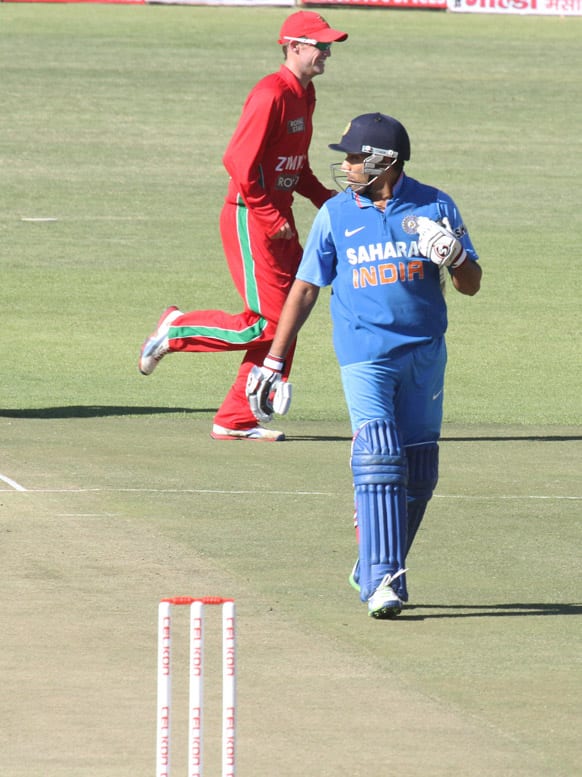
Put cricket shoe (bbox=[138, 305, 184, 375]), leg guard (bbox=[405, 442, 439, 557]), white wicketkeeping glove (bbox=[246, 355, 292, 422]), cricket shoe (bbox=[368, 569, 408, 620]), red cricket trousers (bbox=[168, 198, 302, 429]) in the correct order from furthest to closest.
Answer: cricket shoe (bbox=[138, 305, 184, 375]) → red cricket trousers (bbox=[168, 198, 302, 429]) → white wicketkeeping glove (bbox=[246, 355, 292, 422]) → leg guard (bbox=[405, 442, 439, 557]) → cricket shoe (bbox=[368, 569, 408, 620])

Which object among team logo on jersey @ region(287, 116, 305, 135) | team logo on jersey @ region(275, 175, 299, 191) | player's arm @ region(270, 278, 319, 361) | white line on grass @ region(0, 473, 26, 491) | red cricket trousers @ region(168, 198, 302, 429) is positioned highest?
player's arm @ region(270, 278, 319, 361)

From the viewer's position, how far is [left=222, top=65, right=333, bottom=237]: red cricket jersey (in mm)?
11953

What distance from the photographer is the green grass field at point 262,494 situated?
6.41 metres

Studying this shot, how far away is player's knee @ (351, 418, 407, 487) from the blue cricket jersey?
0.93ft

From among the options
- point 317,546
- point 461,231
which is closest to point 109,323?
point 317,546

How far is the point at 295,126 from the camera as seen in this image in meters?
12.1

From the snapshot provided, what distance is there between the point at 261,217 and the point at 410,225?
13.4ft

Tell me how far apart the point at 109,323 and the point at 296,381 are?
3.22 meters

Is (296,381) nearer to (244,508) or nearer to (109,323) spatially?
(109,323)

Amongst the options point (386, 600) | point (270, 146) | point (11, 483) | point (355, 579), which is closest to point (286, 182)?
point (270, 146)

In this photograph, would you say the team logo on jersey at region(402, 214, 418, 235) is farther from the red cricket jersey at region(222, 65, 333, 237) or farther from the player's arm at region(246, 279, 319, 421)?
the red cricket jersey at region(222, 65, 333, 237)

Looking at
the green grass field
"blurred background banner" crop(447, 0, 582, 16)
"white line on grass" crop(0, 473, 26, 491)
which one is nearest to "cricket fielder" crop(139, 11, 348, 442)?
the green grass field

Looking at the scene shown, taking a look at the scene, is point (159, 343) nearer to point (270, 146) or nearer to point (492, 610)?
point (270, 146)

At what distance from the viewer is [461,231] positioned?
8.04 m
